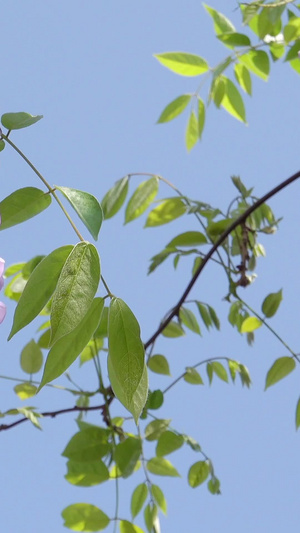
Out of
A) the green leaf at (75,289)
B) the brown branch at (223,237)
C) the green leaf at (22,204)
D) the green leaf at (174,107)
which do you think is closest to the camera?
the green leaf at (75,289)

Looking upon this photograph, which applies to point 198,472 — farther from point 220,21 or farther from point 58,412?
point 220,21

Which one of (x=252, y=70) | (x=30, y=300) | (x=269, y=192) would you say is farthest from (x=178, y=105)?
(x=30, y=300)

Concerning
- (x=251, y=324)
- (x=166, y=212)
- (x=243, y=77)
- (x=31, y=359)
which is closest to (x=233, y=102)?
(x=243, y=77)

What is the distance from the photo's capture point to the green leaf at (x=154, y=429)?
892mm

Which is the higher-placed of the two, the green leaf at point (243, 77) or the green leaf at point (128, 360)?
the green leaf at point (243, 77)

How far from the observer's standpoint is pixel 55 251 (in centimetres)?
43

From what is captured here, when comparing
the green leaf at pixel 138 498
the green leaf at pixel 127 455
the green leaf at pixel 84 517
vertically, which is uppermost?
the green leaf at pixel 127 455

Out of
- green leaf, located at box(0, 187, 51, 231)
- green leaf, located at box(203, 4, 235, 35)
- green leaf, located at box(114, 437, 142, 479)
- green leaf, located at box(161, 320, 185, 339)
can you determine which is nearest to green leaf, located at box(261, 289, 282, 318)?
green leaf, located at box(161, 320, 185, 339)

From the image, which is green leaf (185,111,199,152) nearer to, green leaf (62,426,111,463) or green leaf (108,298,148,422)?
green leaf (62,426,111,463)

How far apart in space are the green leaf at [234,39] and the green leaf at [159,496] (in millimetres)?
545

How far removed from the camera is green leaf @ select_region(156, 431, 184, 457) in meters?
0.89

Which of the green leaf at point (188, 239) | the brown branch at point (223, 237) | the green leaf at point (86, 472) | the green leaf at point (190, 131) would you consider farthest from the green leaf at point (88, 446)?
the green leaf at point (190, 131)

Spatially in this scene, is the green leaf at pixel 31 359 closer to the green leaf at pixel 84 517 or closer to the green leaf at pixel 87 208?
the green leaf at pixel 84 517

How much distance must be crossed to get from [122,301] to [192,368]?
1.79ft
